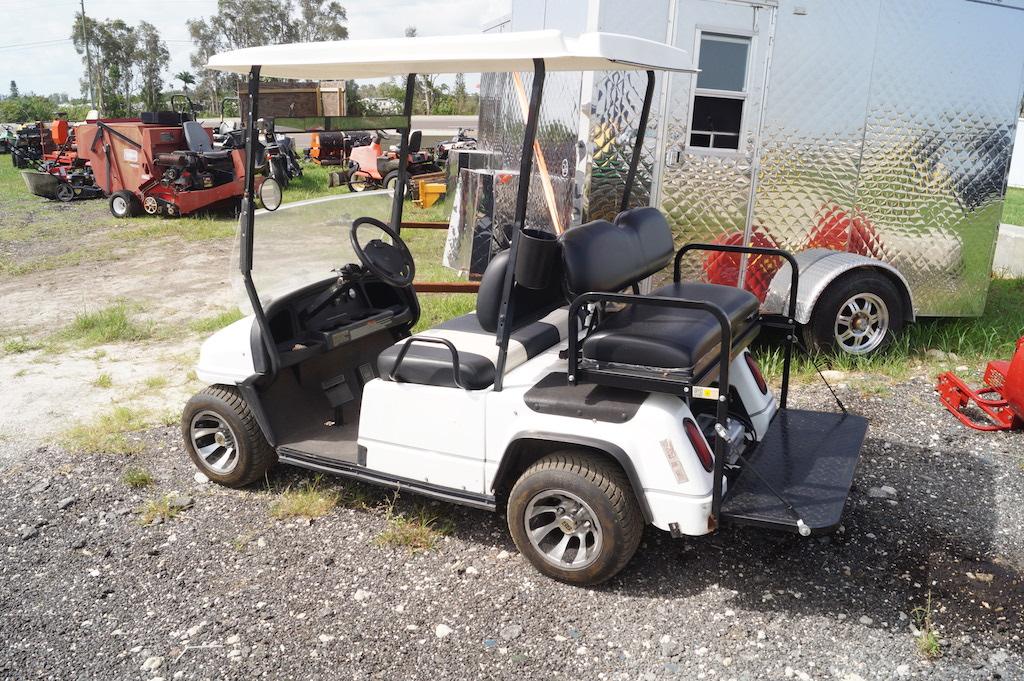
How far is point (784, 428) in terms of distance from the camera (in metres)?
3.80

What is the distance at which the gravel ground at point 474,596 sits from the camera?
285 cm

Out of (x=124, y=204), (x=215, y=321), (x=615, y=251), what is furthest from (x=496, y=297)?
(x=124, y=204)

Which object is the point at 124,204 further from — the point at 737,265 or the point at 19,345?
the point at 737,265

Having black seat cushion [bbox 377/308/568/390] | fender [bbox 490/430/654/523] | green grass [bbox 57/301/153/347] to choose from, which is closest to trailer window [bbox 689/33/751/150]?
black seat cushion [bbox 377/308/568/390]

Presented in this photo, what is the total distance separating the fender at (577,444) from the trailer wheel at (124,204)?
11.2 metres

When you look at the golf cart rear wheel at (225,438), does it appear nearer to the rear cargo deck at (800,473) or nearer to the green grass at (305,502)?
the green grass at (305,502)

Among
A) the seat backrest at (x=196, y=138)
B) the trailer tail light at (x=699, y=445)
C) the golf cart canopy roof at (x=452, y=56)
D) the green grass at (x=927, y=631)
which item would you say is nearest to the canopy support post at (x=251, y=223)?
the golf cart canopy roof at (x=452, y=56)

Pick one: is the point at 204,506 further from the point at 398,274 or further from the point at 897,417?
the point at 897,417

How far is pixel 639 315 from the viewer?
338 centimetres

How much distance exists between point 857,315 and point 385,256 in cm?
371

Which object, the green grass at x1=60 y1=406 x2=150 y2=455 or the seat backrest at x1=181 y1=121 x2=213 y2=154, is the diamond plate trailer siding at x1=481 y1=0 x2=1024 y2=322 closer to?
the green grass at x1=60 y1=406 x2=150 y2=455

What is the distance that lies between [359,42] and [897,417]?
3.75 metres

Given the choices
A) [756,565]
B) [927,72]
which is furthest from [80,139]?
[756,565]

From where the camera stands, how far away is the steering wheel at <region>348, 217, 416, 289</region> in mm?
3678
